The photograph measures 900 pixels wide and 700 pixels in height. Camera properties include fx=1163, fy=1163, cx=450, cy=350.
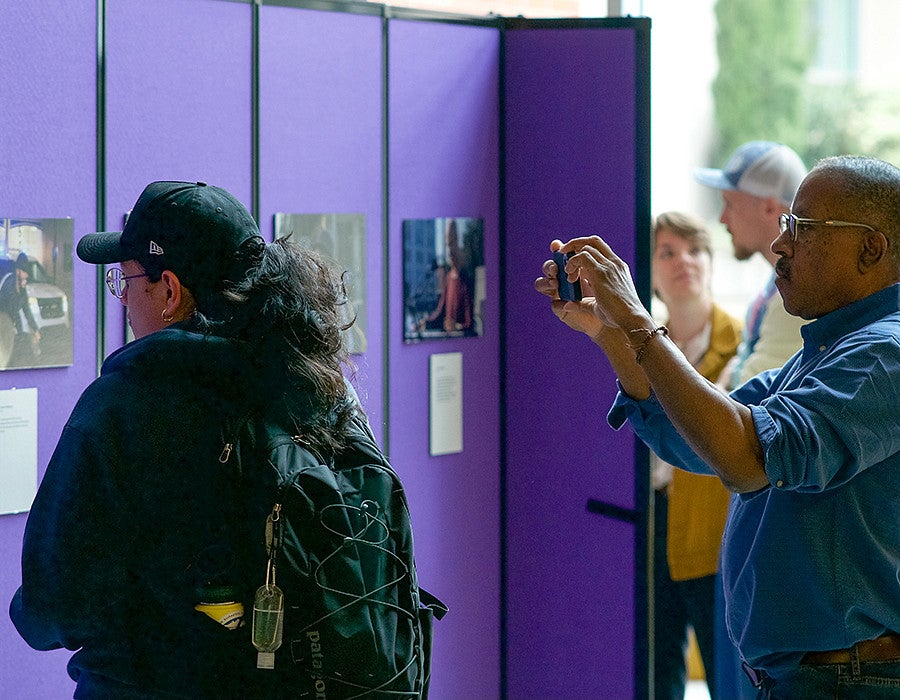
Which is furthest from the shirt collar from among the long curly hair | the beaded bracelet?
the long curly hair

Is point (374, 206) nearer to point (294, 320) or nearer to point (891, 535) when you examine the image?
point (294, 320)

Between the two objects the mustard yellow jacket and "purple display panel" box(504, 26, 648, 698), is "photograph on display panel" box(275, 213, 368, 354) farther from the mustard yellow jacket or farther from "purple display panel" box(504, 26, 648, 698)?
the mustard yellow jacket

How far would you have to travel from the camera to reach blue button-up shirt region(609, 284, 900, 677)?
6.33 ft

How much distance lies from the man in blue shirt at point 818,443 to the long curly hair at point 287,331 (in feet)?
1.68

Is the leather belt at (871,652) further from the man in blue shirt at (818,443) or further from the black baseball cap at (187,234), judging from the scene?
the black baseball cap at (187,234)

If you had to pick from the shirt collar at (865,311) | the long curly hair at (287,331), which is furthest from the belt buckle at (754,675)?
the long curly hair at (287,331)

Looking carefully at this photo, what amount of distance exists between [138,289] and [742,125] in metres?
11.1

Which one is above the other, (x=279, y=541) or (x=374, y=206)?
(x=374, y=206)

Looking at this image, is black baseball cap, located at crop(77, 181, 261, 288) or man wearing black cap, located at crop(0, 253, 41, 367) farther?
man wearing black cap, located at crop(0, 253, 41, 367)

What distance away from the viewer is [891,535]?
202 centimetres

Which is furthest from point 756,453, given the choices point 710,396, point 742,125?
point 742,125

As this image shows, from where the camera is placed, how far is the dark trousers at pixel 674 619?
3545mm

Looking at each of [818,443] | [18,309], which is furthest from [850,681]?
[18,309]

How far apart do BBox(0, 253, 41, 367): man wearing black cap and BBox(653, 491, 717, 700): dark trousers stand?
77.8 inches
